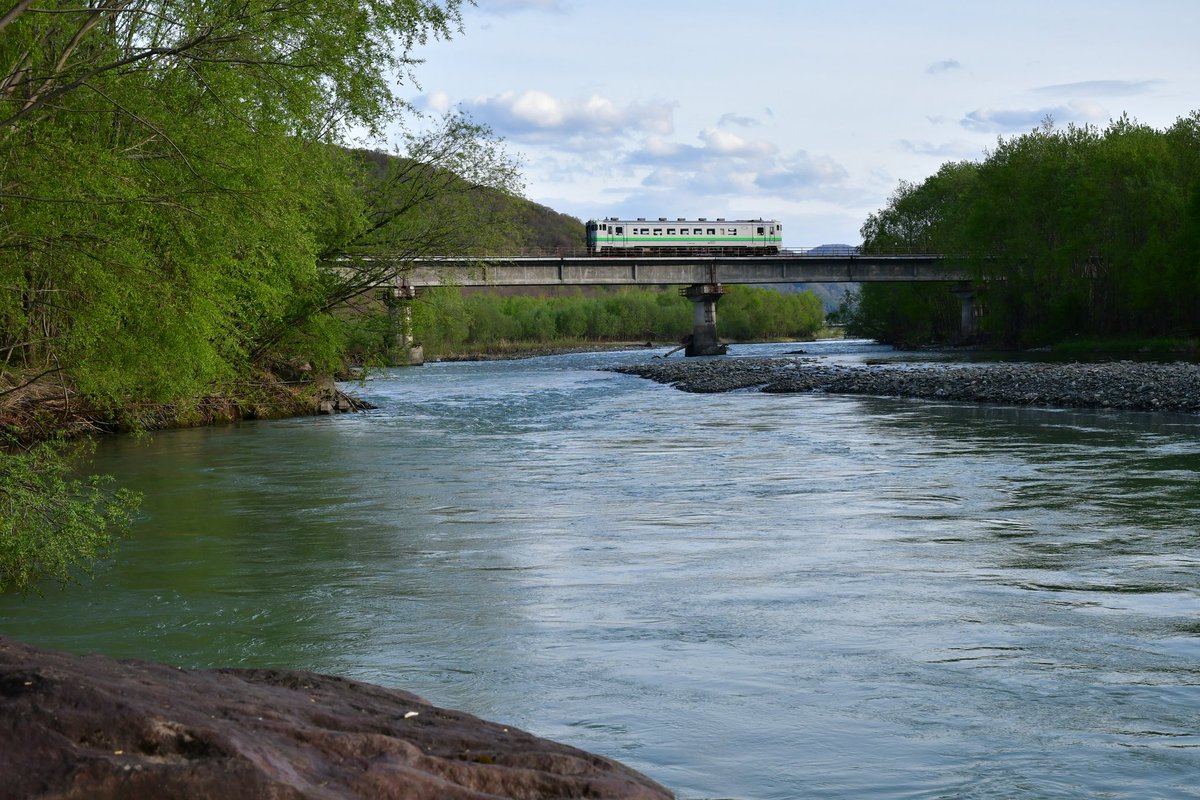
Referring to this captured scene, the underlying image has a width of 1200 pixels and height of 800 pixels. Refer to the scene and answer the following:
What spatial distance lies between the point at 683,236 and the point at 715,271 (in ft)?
11.1

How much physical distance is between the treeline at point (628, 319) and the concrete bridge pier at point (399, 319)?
10660cm

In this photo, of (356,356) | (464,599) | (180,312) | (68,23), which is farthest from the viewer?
(356,356)

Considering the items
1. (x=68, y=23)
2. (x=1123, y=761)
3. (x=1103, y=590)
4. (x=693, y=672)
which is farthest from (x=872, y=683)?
(x=68, y=23)

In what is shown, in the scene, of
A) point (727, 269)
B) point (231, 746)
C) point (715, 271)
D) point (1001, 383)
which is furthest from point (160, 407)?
point (727, 269)

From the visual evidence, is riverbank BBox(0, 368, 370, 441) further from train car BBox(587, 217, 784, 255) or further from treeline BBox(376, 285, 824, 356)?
treeline BBox(376, 285, 824, 356)

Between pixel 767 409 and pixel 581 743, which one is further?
pixel 767 409

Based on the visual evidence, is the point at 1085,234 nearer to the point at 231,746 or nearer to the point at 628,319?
the point at 231,746

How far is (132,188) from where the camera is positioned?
16156 mm

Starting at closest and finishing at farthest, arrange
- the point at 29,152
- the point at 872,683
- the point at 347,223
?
the point at 872,683 < the point at 29,152 < the point at 347,223

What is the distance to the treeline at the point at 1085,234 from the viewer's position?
68.5m

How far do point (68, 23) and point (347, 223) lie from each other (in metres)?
18.3

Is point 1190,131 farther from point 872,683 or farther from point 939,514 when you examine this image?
point 872,683

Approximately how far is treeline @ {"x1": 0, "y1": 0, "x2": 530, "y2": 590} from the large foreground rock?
6.21m

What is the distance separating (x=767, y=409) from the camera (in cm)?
3756
